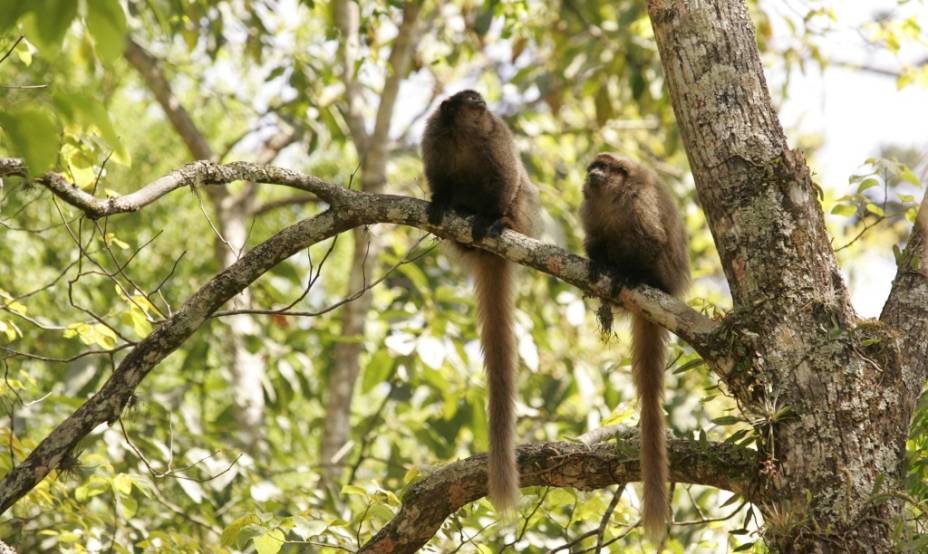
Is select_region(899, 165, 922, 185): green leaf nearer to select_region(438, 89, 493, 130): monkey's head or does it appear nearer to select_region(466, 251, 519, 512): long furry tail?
select_region(466, 251, 519, 512): long furry tail

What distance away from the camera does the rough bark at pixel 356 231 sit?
727 centimetres

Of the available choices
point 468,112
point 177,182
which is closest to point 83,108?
point 177,182

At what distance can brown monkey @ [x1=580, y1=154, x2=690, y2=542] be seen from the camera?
402 cm

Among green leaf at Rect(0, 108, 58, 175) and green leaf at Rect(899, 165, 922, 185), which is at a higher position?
green leaf at Rect(899, 165, 922, 185)

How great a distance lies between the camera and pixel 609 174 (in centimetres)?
481

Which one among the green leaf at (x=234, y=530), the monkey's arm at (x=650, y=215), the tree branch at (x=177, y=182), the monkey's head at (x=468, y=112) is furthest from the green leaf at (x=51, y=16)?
the monkey's head at (x=468, y=112)

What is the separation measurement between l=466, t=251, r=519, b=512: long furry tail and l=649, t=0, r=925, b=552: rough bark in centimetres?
87

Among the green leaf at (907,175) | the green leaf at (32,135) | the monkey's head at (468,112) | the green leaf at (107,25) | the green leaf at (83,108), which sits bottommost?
the green leaf at (32,135)

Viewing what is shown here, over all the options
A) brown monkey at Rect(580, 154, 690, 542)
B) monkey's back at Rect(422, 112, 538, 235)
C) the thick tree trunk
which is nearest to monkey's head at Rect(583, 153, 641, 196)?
brown monkey at Rect(580, 154, 690, 542)

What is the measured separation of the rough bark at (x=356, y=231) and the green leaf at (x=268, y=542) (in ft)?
11.7

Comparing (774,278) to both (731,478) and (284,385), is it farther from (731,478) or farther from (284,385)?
(284,385)

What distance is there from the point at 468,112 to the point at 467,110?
0.04 ft

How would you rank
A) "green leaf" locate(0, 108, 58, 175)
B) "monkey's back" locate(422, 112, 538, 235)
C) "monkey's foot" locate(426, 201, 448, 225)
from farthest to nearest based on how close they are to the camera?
"monkey's back" locate(422, 112, 538, 235) → "monkey's foot" locate(426, 201, 448, 225) → "green leaf" locate(0, 108, 58, 175)

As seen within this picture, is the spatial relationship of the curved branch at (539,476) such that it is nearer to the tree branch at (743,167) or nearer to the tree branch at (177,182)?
the tree branch at (743,167)
